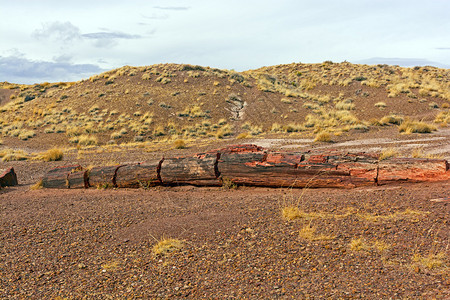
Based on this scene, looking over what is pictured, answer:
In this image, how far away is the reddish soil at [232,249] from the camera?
483 centimetres

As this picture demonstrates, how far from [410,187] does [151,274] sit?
6.13 metres

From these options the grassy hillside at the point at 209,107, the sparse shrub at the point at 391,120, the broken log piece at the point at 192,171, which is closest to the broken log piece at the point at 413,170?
the broken log piece at the point at 192,171

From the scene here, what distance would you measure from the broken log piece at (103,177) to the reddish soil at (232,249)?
7.59 ft

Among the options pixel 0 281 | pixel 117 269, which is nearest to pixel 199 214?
pixel 117 269

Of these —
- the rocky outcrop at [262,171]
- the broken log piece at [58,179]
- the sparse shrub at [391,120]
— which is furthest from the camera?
the sparse shrub at [391,120]

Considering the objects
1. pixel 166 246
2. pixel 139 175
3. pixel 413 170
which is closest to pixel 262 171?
pixel 413 170

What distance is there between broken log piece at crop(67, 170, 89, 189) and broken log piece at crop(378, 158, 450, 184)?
359 inches

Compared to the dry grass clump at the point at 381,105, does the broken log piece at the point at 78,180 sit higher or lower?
lower

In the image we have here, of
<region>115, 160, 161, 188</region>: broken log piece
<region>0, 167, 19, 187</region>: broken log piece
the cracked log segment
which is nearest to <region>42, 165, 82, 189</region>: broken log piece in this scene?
<region>0, 167, 19, 187</region>: broken log piece

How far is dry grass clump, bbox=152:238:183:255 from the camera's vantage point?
20.3ft

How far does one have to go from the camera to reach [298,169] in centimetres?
952

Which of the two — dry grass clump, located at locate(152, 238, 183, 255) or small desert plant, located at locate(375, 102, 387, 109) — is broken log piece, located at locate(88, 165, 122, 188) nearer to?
dry grass clump, located at locate(152, 238, 183, 255)

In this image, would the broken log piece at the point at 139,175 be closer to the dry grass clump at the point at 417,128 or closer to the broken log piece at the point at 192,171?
the broken log piece at the point at 192,171

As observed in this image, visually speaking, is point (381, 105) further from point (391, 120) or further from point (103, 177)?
point (103, 177)
